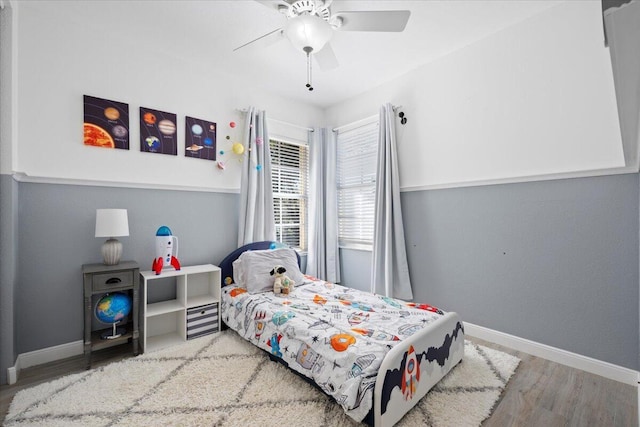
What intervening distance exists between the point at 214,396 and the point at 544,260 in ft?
8.45

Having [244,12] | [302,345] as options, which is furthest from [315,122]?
[302,345]

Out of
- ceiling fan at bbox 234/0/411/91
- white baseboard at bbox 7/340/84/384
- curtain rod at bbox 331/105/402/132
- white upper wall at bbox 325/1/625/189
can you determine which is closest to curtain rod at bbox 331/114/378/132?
curtain rod at bbox 331/105/402/132

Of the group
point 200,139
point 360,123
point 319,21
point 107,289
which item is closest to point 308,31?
point 319,21

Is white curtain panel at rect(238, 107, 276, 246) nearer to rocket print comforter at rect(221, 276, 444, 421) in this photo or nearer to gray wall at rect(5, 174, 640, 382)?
gray wall at rect(5, 174, 640, 382)

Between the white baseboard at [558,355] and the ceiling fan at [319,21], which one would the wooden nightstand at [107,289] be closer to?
the ceiling fan at [319,21]

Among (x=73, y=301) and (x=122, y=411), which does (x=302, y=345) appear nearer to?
(x=122, y=411)

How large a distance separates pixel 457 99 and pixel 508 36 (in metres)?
0.59

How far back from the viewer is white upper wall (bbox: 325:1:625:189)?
2.02m

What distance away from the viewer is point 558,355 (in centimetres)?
215

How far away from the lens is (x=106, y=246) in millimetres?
2203

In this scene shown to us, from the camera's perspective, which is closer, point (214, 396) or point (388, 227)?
point (214, 396)

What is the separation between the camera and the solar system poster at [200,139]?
9.41ft

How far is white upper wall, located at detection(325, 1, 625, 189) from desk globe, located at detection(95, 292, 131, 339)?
2.83 m

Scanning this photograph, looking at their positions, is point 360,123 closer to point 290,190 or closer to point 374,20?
point 290,190
